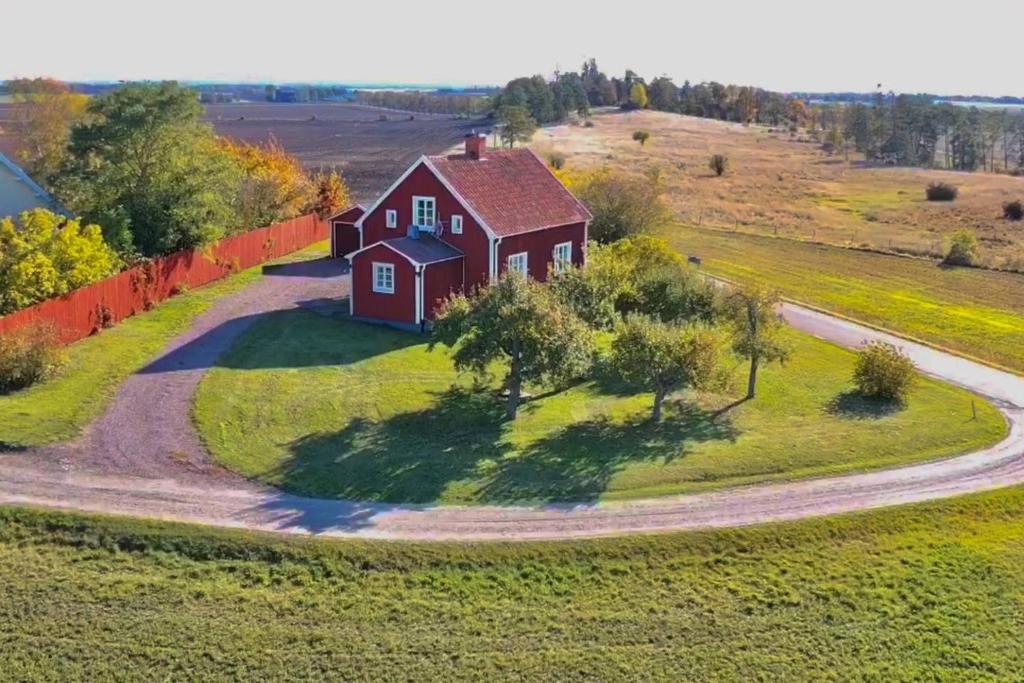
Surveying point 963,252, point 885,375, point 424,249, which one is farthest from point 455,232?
point 963,252

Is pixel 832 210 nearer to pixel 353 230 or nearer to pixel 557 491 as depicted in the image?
pixel 353 230

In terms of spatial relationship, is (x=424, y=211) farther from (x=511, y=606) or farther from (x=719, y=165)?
(x=719, y=165)

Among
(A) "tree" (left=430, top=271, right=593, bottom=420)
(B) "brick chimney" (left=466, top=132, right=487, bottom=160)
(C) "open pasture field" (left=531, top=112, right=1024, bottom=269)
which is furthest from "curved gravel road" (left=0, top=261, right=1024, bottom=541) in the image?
(C) "open pasture field" (left=531, top=112, right=1024, bottom=269)

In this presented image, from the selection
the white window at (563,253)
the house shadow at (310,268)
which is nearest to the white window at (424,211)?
the white window at (563,253)

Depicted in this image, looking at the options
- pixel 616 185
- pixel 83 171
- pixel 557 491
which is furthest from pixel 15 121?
pixel 557 491

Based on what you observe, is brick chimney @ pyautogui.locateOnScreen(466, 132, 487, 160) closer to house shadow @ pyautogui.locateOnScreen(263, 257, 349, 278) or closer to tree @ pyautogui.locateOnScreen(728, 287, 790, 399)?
house shadow @ pyautogui.locateOnScreen(263, 257, 349, 278)
